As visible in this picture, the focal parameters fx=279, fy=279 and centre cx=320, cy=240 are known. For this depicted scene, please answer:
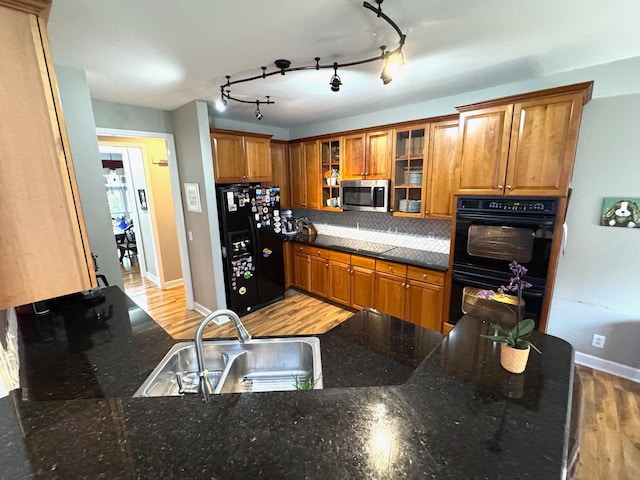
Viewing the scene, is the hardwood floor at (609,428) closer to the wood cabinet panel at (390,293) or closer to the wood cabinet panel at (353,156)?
the wood cabinet panel at (390,293)

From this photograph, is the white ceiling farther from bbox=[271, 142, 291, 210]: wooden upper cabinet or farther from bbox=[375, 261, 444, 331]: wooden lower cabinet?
bbox=[375, 261, 444, 331]: wooden lower cabinet

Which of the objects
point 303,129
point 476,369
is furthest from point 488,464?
point 303,129

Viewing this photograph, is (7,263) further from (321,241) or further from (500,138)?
(321,241)

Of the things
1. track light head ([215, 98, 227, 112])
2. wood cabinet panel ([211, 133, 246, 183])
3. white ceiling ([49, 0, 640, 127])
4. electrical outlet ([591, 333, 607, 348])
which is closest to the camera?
white ceiling ([49, 0, 640, 127])

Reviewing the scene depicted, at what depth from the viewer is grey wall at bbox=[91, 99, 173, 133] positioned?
2906 mm

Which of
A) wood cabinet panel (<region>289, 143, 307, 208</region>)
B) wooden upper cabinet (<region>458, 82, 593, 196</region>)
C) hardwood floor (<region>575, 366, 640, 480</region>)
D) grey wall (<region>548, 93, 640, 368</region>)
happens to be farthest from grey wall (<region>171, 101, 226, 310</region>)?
grey wall (<region>548, 93, 640, 368</region>)

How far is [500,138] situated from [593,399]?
7.29 ft

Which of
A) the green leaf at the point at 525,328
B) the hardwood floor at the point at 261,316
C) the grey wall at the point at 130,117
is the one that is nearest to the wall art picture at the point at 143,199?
the hardwood floor at the point at 261,316

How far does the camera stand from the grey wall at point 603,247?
2238 millimetres

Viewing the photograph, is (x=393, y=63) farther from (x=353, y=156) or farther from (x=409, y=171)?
(x=353, y=156)

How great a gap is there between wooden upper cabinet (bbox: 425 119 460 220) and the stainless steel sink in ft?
7.03

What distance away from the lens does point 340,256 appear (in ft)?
12.3

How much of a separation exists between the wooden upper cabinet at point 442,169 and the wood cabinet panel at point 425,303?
2.52 ft

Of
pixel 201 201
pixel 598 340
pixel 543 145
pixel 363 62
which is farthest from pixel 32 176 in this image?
pixel 598 340
